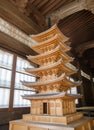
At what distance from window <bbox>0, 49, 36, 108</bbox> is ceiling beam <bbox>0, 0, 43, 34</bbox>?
1.25m

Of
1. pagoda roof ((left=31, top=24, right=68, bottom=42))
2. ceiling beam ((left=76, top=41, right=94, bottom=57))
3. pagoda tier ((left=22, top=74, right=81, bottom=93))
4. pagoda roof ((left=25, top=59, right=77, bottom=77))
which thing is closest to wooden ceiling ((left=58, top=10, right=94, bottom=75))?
ceiling beam ((left=76, top=41, right=94, bottom=57))

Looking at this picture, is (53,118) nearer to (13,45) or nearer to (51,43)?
(51,43)

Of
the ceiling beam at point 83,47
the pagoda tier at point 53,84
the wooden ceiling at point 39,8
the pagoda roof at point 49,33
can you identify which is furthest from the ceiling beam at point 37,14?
the ceiling beam at point 83,47

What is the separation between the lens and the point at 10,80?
11.4ft

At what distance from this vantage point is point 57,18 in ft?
17.4

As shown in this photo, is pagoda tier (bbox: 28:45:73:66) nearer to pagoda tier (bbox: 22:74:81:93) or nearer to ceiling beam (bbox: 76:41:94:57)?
pagoda tier (bbox: 22:74:81:93)

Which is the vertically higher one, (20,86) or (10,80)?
(10,80)

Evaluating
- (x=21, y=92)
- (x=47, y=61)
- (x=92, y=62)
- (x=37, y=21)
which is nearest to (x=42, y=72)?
(x=47, y=61)

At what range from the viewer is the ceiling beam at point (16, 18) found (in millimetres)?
3895

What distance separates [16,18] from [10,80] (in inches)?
89.3

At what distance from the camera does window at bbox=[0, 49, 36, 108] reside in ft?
10.7

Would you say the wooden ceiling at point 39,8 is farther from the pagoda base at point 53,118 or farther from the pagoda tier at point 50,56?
the pagoda base at point 53,118

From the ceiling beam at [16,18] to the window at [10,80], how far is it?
1252 mm

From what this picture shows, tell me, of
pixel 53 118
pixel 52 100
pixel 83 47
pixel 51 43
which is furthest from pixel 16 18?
pixel 83 47
